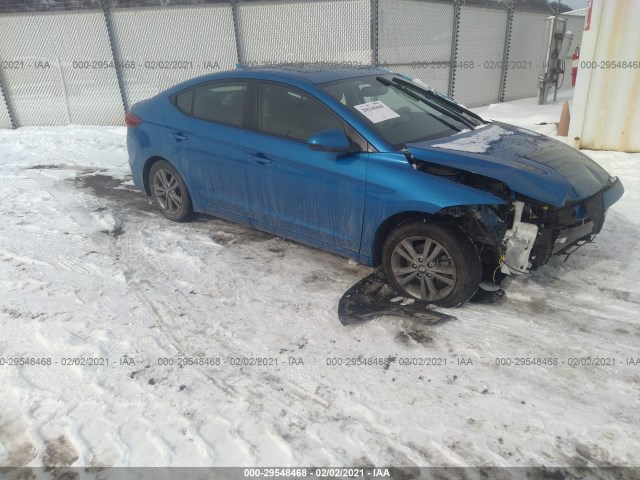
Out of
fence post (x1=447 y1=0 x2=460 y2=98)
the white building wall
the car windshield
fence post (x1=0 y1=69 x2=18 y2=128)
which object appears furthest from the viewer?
fence post (x1=0 y1=69 x2=18 y2=128)

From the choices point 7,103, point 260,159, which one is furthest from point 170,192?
point 7,103

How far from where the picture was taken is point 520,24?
40.6ft

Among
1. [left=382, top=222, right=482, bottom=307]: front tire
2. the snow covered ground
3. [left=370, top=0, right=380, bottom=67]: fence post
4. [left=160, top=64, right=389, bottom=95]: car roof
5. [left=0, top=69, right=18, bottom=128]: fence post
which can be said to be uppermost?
[left=370, top=0, right=380, bottom=67]: fence post

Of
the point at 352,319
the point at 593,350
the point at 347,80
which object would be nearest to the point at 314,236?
the point at 352,319

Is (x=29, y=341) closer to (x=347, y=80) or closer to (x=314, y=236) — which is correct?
(x=314, y=236)

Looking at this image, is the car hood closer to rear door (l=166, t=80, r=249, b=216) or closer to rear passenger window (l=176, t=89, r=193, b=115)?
rear door (l=166, t=80, r=249, b=216)

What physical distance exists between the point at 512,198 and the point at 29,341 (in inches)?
137

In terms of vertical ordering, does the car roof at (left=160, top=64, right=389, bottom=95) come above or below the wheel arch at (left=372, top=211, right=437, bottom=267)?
above

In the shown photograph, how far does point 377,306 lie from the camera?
139 inches

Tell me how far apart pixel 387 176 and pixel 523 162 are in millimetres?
978

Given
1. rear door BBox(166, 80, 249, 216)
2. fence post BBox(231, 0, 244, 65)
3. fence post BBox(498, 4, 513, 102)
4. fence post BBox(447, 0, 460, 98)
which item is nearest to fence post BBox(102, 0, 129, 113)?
fence post BBox(231, 0, 244, 65)

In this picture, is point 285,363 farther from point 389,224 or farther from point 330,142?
point 330,142

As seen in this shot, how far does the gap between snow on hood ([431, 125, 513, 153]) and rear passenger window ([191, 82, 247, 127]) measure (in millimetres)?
1862

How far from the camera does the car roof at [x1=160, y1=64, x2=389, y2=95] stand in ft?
13.2
